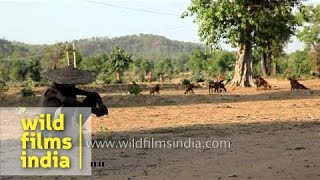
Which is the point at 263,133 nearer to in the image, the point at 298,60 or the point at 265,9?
the point at 265,9

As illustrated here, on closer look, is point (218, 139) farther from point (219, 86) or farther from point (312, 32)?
point (312, 32)

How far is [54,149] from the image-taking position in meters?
8.83

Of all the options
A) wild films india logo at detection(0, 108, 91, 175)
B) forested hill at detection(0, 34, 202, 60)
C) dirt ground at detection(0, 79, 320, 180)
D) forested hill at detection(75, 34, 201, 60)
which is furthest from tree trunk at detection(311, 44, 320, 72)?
forested hill at detection(75, 34, 201, 60)

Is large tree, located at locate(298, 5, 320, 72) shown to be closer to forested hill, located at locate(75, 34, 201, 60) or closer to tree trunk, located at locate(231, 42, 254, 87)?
tree trunk, located at locate(231, 42, 254, 87)

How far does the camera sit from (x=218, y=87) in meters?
28.0

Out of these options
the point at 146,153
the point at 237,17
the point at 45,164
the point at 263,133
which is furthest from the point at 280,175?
the point at 237,17

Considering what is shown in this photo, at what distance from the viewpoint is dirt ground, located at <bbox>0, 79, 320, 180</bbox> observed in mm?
7191

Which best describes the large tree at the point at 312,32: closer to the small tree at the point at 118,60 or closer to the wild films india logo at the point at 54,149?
the small tree at the point at 118,60

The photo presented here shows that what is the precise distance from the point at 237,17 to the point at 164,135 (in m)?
20.3

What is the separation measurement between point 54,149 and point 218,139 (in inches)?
136

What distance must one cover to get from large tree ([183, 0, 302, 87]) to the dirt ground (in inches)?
428

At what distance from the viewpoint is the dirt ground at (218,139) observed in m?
7.19

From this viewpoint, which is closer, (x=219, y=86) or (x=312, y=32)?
(x=219, y=86)

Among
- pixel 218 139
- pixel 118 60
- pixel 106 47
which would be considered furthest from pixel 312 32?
pixel 106 47
